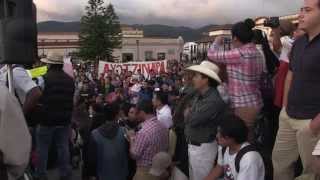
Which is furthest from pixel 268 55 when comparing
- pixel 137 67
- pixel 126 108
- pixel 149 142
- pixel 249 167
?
pixel 137 67

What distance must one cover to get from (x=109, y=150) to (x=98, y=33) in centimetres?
6424

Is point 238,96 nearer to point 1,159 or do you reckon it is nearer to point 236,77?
point 236,77

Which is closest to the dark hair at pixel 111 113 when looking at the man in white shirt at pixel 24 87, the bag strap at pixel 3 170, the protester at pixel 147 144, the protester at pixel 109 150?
the protester at pixel 109 150

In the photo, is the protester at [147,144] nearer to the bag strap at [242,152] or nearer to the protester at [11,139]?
the bag strap at [242,152]

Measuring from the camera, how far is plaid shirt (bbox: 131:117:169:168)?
609 cm

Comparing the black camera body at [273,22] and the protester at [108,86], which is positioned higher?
the black camera body at [273,22]

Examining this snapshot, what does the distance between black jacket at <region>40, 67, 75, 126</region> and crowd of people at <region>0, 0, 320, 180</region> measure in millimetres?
13

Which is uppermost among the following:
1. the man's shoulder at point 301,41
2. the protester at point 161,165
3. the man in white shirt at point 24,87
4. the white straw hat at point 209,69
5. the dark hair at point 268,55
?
the man's shoulder at point 301,41

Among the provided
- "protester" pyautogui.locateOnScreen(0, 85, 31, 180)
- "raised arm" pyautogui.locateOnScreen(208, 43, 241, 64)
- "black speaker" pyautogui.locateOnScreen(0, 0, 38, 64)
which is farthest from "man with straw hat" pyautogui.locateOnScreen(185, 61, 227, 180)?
"protester" pyautogui.locateOnScreen(0, 85, 31, 180)

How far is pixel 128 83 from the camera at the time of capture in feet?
64.8

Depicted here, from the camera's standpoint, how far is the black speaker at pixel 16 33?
5.57m

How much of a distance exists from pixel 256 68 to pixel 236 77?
0.21 m

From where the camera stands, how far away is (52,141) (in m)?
7.58

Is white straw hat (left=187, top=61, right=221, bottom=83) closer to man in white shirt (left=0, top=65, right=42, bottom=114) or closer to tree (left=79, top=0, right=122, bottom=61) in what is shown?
man in white shirt (left=0, top=65, right=42, bottom=114)
